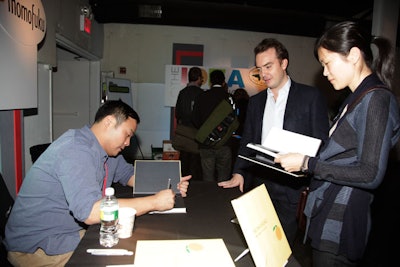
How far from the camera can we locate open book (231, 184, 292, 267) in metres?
0.82

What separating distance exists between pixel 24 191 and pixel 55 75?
4.76 meters

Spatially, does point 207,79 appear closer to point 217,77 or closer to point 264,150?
point 217,77

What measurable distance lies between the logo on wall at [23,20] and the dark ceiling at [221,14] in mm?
2381

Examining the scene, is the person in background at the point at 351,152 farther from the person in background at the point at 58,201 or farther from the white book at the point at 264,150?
the person in background at the point at 58,201

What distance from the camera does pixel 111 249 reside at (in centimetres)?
99

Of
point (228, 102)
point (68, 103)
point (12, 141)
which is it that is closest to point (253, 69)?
point (228, 102)

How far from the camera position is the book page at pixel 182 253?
892 millimetres

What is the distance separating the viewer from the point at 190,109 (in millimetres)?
3811

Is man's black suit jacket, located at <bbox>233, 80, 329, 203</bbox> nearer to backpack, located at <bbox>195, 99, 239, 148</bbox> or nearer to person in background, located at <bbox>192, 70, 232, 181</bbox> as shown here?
backpack, located at <bbox>195, 99, 239, 148</bbox>

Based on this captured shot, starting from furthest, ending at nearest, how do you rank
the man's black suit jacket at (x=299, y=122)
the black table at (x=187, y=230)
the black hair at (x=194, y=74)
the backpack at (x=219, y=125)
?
the black hair at (x=194, y=74)
the backpack at (x=219, y=125)
the man's black suit jacket at (x=299, y=122)
the black table at (x=187, y=230)

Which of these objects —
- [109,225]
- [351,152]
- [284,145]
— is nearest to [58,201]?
[109,225]

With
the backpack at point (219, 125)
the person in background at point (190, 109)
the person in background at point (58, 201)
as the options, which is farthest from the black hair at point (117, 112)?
the person in background at point (190, 109)

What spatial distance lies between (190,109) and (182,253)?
2.95 metres

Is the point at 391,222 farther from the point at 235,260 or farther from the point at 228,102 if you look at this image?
the point at 235,260
